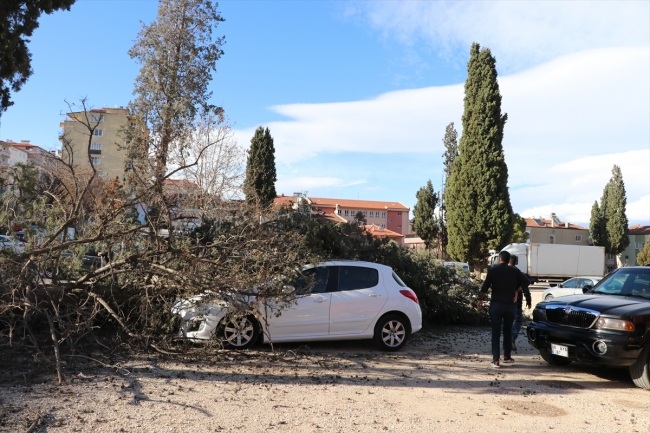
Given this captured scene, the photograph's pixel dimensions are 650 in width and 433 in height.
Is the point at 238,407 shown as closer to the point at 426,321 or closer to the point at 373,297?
the point at 373,297

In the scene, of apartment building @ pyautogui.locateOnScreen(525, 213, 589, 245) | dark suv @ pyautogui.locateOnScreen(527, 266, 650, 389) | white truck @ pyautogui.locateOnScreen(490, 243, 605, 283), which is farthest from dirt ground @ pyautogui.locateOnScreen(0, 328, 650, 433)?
apartment building @ pyautogui.locateOnScreen(525, 213, 589, 245)

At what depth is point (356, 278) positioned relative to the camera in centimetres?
968

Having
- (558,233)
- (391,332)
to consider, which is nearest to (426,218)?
(558,233)

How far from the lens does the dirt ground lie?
5488mm

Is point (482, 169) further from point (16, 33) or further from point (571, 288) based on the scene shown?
point (16, 33)

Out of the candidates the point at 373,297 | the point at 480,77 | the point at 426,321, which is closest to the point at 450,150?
the point at 480,77

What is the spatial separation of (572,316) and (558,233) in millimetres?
84681

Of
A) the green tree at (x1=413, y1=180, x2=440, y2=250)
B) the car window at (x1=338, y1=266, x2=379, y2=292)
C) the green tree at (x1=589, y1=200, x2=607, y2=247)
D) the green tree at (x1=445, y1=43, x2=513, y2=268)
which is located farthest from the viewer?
the green tree at (x1=589, y1=200, x2=607, y2=247)

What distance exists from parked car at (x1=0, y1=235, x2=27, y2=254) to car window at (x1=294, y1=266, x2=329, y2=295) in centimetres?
442

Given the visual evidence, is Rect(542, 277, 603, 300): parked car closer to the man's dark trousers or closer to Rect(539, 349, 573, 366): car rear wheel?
Rect(539, 349, 573, 366): car rear wheel

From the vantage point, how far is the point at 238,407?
5.96 m

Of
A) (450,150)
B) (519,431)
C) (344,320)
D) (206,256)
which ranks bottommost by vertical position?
(519,431)

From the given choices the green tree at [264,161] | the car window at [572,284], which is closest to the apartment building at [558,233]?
the green tree at [264,161]

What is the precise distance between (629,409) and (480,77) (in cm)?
3221
